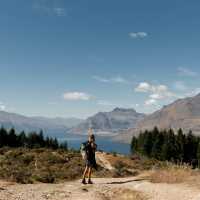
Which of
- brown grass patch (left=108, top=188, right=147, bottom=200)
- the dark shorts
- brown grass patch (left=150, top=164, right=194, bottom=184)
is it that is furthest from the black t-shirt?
brown grass patch (left=150, top=164, right=194, bottom=184)

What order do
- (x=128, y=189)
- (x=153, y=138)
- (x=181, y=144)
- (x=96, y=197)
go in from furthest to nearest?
1. (x=153, y=138)
2. (x=181, y=144)
3. (x=128, y=189)
4. (x=96, y=197)

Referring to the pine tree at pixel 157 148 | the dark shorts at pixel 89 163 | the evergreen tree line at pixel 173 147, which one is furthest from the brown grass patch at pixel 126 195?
the pine tree at pixel 157 148

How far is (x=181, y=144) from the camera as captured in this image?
100812 millimetres

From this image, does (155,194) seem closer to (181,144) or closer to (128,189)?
Result: (128,189)

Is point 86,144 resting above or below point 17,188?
above

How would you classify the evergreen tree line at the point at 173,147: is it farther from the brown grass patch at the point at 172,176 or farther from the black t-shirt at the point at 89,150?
the black t-shirt at the point at 89,150

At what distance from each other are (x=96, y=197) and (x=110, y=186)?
8.01 feet

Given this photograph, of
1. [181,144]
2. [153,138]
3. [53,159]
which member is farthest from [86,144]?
[153,138]

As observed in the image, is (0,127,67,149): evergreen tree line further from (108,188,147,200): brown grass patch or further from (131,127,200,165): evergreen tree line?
(108,188,147,200): brown grass patch

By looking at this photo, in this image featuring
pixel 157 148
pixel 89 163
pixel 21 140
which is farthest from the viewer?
pixel 21 140

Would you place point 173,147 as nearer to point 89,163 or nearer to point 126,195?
point 89,163

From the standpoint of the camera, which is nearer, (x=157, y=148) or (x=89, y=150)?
(x=89, y=150)

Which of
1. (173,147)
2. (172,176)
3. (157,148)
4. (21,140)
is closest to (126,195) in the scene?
(172,176)

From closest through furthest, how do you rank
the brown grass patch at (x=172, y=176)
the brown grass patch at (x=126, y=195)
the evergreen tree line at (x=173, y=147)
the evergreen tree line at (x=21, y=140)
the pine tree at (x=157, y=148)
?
the brown grass patch at (x=126, y=195) < the brown grass patch at (x=172, y=176) < the evergreen tree line at (x=173, y=147) < the pine tree at (x=157, y=148) < the evergreen tree line at (x=21, y=140)
